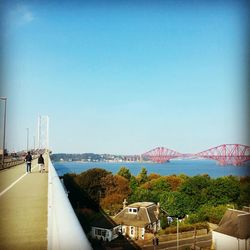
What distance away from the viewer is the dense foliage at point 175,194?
1714 centimetres

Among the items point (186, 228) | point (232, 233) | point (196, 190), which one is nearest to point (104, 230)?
point (186, 228)

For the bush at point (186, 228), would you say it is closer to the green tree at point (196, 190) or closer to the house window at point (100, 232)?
the house window at point (100, 232)

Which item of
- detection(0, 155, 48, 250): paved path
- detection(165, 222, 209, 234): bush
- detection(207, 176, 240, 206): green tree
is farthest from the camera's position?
detection(207, 176, 240, 206): green tree

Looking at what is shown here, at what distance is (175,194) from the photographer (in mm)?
17969

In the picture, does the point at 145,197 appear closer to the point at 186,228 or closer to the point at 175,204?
the point at 175,204

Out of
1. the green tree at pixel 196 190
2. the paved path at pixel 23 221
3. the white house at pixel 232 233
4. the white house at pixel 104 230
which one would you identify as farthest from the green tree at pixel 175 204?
the paved path at pixel 23 221

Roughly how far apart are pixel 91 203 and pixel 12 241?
55.7 ft

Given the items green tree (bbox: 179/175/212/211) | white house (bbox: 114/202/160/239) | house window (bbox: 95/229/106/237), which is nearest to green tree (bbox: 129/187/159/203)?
green tree (bbox: 179/175/212/211)

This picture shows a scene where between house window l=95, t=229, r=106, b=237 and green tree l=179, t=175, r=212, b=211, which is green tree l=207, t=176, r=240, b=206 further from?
house window l=95, t=229, r=106, b=237

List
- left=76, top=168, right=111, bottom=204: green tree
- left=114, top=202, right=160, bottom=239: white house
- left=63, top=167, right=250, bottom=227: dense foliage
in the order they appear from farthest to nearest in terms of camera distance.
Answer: left=76, top=168, right=111, bottom=204: green tree, left=63, top=167, right=250, bottom=227: dense foliage, left=114, top=202, right=160, bottom=239: white house

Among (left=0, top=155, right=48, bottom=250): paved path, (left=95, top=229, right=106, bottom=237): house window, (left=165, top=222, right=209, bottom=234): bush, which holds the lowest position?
(left=165, top=222, right=209, bottom=234): bush

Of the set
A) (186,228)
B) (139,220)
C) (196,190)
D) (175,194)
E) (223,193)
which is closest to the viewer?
(186,228)

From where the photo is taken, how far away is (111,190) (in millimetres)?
20219

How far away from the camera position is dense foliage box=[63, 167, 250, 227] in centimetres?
1714
